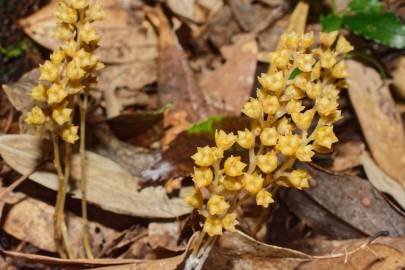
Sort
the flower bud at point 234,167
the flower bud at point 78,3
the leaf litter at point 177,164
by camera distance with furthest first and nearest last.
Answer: the leaf litter at point 177,164 → the flower bud at point 78,3 → the flower bud at point 234,167

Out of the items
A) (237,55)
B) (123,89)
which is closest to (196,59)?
(237,55)

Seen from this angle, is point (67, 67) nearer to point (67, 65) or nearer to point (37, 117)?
point (67, 65)

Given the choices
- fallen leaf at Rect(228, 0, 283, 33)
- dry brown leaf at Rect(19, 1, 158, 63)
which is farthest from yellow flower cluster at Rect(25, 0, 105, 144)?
fallen leaf at Rect(228, 0, 283, 33)

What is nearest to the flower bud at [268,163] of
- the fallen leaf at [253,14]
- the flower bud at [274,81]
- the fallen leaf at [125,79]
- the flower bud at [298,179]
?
the flower bud at [298,179]

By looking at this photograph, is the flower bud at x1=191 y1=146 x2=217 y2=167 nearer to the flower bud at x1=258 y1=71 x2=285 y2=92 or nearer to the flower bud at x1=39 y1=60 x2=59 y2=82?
the flower bud at x1=258 y1=71 x2=285 y2=92

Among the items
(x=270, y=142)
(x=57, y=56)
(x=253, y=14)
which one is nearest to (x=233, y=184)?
(x=270, y=142)

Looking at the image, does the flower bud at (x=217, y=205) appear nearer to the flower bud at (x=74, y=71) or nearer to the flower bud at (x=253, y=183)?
the flower bud at (x=253, y=183)
